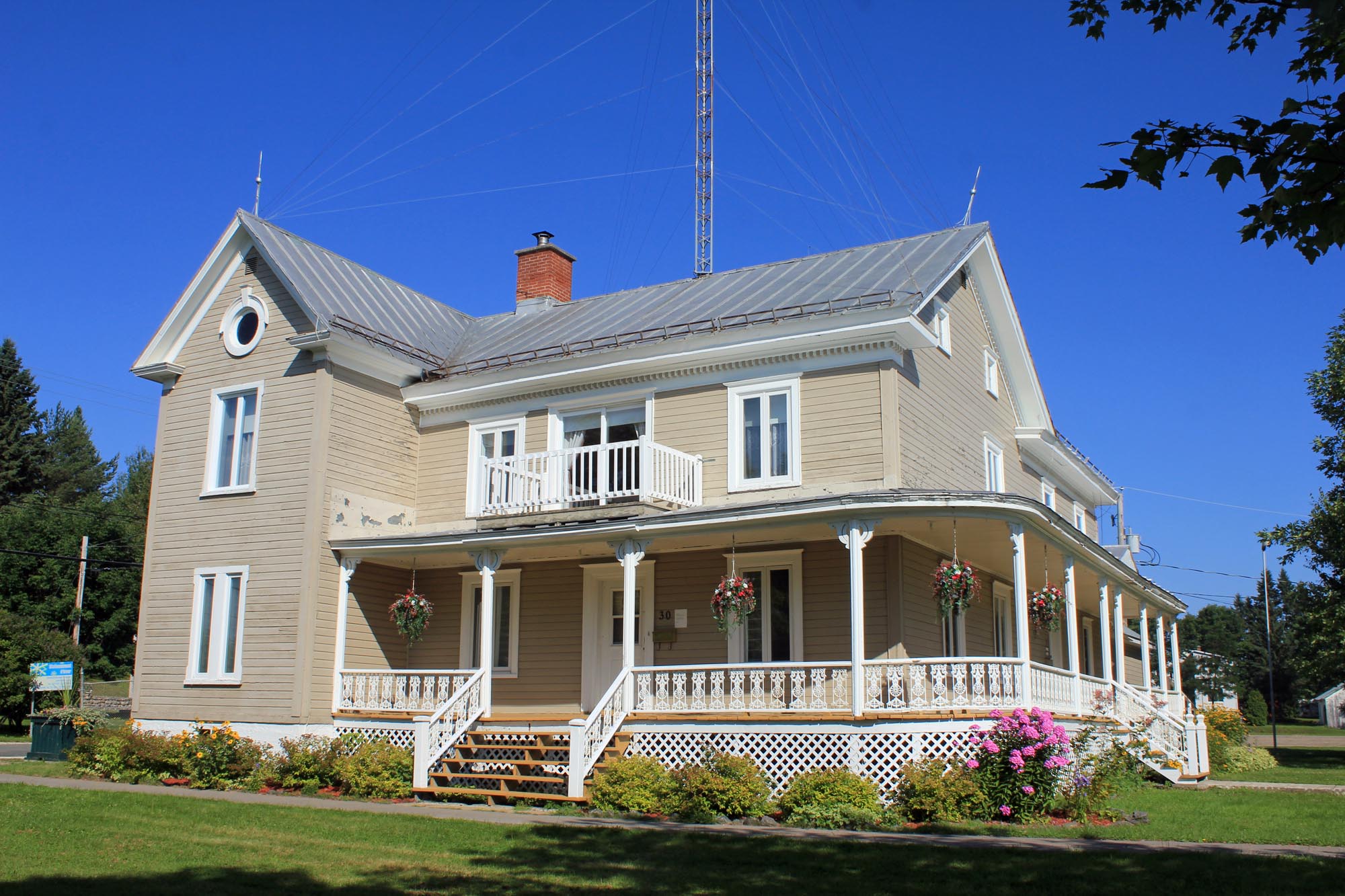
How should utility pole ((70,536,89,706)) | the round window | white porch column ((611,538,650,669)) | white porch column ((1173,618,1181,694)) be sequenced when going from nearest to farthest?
white porch column ((611,538,650,669))
the round window
white porch column ((1173,618,1181,694))
utility pole ((70,536,89,706))

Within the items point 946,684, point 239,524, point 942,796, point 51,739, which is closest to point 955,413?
point 946,684

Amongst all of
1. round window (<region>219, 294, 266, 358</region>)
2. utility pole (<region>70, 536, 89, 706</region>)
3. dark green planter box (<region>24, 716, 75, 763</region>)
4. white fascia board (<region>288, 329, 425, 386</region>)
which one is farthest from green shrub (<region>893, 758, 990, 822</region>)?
utility pole (<region>70, 536, 89, 706</region>)

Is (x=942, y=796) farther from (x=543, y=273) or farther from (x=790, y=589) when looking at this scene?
(x=543, y=273)

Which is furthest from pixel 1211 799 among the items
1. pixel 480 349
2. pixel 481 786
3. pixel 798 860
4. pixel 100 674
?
pixel 100 674

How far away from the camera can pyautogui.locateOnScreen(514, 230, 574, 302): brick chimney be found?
86.5ft

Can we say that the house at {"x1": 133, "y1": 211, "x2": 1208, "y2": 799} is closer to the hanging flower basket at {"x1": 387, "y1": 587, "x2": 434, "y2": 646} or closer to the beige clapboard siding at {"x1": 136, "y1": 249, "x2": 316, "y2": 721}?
the beige clapboard siding at {"x1": 136, "y1": 249, "x2": 316, "y2": 721}

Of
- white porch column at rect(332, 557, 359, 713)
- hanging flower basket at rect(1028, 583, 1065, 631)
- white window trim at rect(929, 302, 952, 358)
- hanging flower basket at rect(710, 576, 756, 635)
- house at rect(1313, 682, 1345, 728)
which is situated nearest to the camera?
hanging flower basket at rect(710, 576, 756, 635)

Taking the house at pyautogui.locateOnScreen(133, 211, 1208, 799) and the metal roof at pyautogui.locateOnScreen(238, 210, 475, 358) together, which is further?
the metal roof at pyautogui.locateOnScreen(238, 210, 475, 358)

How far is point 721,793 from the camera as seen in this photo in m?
14.3

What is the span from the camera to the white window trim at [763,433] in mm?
18344

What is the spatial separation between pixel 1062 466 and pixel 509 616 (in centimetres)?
1409

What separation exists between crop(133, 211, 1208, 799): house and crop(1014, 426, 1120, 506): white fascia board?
1.79 m

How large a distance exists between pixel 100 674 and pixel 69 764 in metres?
35.0

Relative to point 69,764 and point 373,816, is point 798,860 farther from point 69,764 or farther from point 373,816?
point 69,764
